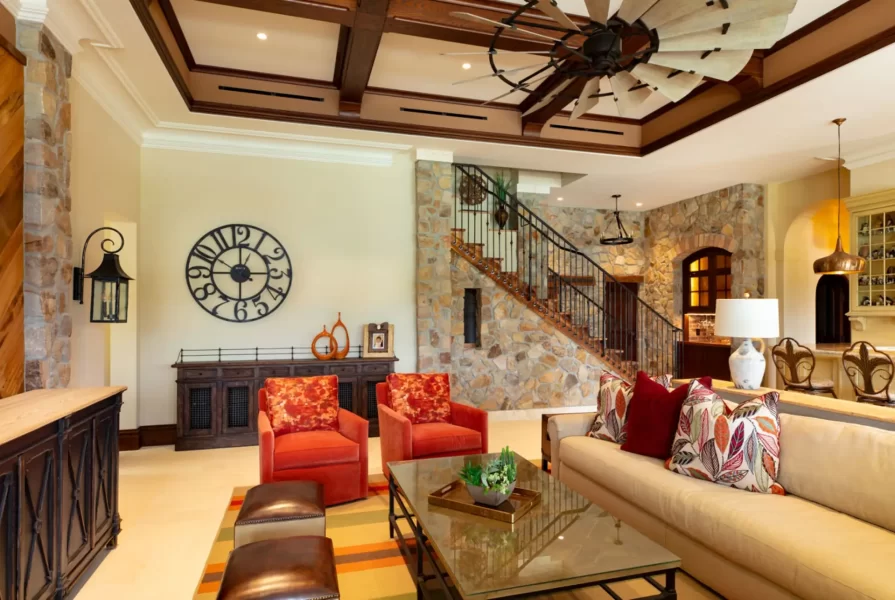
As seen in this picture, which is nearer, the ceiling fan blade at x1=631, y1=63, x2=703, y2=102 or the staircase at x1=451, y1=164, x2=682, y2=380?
the ceiling fan blade at x1=631, y1=63, x2=703, y2=102

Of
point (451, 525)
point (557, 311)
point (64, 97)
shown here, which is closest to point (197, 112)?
point (64, 97)

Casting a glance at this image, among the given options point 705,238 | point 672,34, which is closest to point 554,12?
point 672,34

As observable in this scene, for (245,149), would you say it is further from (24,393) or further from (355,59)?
(24,393)

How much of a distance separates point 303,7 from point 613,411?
3514 mm

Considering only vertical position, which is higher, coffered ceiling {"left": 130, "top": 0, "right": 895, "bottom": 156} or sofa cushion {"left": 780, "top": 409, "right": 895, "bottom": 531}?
coffered ceiling {"left": 130, "top": 0, "right": 895, "bottom": 156}

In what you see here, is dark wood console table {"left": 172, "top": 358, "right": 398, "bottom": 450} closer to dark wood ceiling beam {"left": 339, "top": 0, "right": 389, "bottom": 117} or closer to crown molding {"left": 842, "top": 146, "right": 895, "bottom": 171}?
dark wood ceiling beam {"left": 339, "top": 0, "right": 389, "bottom": 117}

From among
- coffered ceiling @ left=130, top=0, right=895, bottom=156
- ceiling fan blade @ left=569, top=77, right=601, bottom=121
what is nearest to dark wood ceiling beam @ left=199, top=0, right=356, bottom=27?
coffered ceiling @ left=130, top=0, right=895, bottom=156

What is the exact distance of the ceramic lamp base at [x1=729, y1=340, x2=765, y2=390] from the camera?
3.66 m

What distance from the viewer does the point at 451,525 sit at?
2299 millimetres

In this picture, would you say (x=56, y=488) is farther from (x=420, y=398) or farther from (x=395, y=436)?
(x=420, y=398)

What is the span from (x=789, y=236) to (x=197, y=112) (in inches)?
302

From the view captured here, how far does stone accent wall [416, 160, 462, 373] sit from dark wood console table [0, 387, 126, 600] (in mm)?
3385

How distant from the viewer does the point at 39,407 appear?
2.46 meters

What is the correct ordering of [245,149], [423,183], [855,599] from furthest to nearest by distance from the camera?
[423,183] < [245,149] < [855,599]
